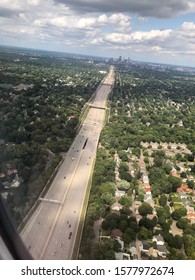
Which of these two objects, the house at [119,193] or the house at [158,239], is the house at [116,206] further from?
the house at [158,239]

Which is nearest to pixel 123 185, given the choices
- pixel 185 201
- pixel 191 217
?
pixel 185 201

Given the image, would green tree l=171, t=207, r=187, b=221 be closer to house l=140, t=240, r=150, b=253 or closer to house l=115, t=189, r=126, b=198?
house l=140, t=240, r=150, b=253

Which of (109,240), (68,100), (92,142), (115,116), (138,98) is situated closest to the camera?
(109,240)

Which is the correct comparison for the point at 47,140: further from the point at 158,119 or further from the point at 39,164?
the point at 158,119

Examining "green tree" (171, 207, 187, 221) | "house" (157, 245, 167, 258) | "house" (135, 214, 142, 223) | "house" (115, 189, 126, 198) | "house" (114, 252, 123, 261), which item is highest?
"house" (114, 252, 123, 261)

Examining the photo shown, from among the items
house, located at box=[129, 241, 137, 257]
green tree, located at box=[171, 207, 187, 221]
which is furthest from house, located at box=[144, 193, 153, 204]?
house, located at box=[129, 241, 137, 257]

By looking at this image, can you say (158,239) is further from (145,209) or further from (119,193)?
(119,193)

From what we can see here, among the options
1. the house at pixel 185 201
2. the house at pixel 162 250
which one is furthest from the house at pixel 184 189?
the house at pixel 162 250

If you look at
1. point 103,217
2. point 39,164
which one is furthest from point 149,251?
point 39,164
